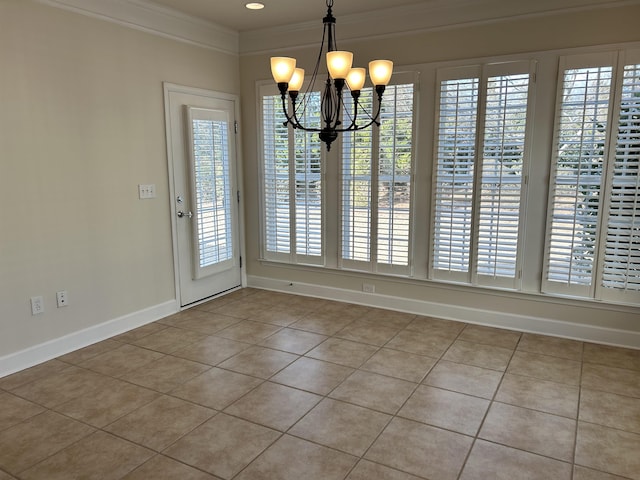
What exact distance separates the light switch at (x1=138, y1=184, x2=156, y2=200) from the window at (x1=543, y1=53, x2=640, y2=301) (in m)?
3.37

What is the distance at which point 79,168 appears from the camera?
3.57 meters

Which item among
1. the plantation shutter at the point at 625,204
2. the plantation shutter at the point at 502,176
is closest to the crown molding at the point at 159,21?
the plantation shutter at the point at 502,176

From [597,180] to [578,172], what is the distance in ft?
0.47

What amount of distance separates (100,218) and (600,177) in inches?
154

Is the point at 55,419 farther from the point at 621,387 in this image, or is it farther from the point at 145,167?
the point at 621,387

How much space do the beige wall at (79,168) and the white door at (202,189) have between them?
0.12 meters

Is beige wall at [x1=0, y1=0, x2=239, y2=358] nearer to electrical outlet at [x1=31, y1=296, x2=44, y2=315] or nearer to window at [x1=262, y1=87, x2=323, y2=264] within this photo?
electrical outlet at [x1=31, y1=296, x2=44, y2=315]

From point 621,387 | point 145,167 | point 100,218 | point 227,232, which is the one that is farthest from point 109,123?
point 621,387

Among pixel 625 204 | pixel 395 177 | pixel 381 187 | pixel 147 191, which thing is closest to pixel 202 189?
pixel 147 191

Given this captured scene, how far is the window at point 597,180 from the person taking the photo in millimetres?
3422

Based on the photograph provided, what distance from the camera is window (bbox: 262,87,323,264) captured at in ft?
15.6

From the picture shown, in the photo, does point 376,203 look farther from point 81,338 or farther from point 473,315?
point 81,338

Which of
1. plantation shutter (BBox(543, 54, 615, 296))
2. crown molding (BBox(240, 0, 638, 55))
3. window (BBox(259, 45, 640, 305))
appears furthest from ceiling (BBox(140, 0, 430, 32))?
plantation shutter (BBox(543, 54, 615, 296))

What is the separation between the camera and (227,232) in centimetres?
503
